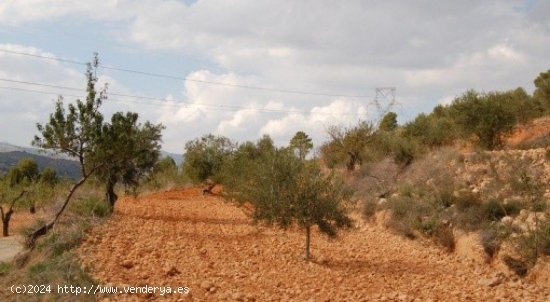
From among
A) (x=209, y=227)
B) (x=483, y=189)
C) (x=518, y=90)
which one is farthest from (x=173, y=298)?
(x=518, y=90)

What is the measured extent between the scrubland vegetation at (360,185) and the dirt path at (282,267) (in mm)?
758

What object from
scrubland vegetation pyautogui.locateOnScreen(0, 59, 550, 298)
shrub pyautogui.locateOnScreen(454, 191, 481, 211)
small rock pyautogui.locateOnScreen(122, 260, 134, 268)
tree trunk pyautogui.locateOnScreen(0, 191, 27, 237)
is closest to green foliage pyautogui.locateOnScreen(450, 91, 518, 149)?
scrubland vegetation pyautogui.locateOnScreen(0, 59, 550, 298)

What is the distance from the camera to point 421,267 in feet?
41.5

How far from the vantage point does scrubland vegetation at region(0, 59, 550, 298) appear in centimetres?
1323

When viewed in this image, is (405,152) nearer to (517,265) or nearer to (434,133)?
(434,133)

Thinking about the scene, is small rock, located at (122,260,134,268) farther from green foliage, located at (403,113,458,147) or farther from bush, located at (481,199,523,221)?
green foliage, located at (403,113,458,147)

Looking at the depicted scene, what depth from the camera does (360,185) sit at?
25109 millimetres

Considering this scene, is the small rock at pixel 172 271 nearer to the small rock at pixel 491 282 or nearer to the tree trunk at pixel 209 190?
the small rock at pixel 491 282

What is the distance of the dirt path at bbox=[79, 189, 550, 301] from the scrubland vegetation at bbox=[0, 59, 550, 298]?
76 centimetres

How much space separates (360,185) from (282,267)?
13.6 m

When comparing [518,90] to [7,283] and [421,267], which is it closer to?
[421,267]

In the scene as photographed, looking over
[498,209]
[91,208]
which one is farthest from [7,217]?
[498,209]

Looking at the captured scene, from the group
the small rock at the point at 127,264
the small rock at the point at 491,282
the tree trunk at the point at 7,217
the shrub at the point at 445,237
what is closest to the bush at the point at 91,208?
the tree trunk at the point at 7,217

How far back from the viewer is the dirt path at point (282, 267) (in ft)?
32.0
